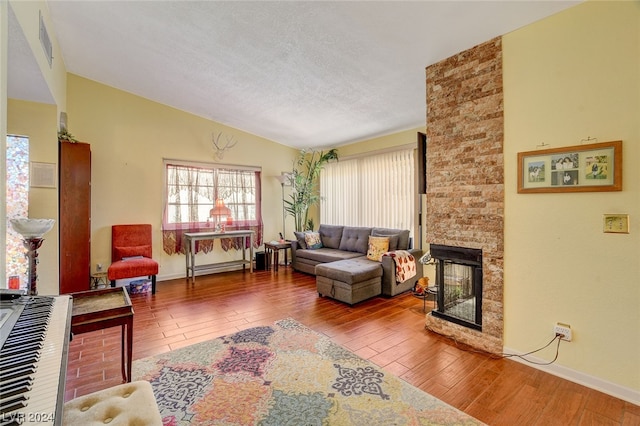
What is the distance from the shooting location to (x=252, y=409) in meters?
1.82

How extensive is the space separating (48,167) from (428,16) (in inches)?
164

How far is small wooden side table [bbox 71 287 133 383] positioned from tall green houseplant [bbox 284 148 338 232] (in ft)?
14.4

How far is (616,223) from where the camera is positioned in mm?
A: 1976

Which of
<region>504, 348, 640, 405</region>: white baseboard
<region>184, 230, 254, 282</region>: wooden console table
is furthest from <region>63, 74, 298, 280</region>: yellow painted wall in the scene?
<region>504, 348, 640, 405</region>: white baseboard

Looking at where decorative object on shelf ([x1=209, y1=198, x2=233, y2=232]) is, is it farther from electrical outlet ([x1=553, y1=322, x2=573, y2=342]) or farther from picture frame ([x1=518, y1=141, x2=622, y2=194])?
electrical outlet ([x1=553, y1=322, x2=573, y2=342])

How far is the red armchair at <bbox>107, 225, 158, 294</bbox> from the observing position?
12.9ft

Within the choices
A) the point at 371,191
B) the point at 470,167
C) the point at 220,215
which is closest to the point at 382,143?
the point at 371,191

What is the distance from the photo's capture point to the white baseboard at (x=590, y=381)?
6.26 ft

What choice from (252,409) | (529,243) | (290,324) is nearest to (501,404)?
(529,243)

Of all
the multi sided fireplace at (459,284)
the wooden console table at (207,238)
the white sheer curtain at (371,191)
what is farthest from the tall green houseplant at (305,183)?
the multi sided fireplace at (459,284)

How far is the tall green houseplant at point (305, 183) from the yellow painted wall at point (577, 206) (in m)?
4.09

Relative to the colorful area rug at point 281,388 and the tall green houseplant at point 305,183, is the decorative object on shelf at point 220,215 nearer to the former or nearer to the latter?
the tall green houseplant at point 305,183

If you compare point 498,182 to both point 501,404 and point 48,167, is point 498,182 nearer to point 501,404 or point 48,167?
point 501,404

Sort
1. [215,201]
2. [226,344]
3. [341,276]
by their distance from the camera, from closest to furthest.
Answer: [226,344], [341,276], [215,201]
